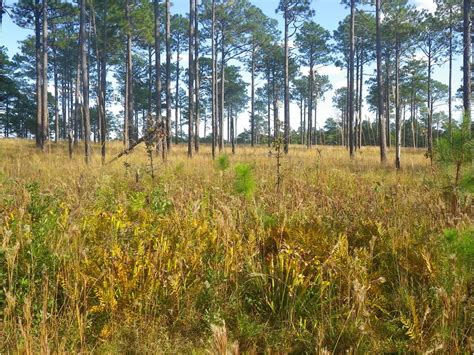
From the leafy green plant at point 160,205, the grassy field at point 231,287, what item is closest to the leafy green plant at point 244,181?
the grassy field at point 231,287

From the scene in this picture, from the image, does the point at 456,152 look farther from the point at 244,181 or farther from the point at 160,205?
the point at 160,205

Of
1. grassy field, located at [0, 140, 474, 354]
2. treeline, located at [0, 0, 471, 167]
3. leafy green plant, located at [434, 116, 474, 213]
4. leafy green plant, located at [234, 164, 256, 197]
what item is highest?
treeline, located at [0, 0, 471, 167]

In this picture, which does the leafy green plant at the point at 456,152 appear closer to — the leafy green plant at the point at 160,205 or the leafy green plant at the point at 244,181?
the leafy green plant at the point at 244,181

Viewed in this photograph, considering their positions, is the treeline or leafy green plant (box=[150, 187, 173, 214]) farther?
the treeline

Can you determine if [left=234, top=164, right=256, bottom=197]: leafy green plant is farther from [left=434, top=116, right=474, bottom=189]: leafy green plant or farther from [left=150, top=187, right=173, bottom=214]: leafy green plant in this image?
[left=434, top=116, right=474, bottom=189]: leafy green plant

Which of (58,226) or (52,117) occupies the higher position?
(52,117)

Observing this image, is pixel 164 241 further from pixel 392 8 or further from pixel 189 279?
pixel 392 8

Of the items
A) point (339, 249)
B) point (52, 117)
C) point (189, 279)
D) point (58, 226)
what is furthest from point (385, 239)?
point (52, 117)

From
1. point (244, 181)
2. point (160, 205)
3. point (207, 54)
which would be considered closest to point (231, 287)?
point (244, 181)

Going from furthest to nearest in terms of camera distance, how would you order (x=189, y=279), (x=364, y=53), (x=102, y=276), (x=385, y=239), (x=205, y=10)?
(x=364, y=53), (x=205, y=10), (x=385, y=239), (x=189, y=279), (x=102, y=276)

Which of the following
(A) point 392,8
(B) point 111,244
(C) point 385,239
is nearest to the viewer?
(B) point 111,244

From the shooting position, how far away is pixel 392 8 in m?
21.2

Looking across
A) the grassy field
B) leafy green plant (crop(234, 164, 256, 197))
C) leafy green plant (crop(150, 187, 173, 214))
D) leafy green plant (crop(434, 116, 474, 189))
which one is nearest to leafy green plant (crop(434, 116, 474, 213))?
leafy green plant (crop(434, 116, 474, 189))

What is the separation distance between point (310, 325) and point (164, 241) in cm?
107
